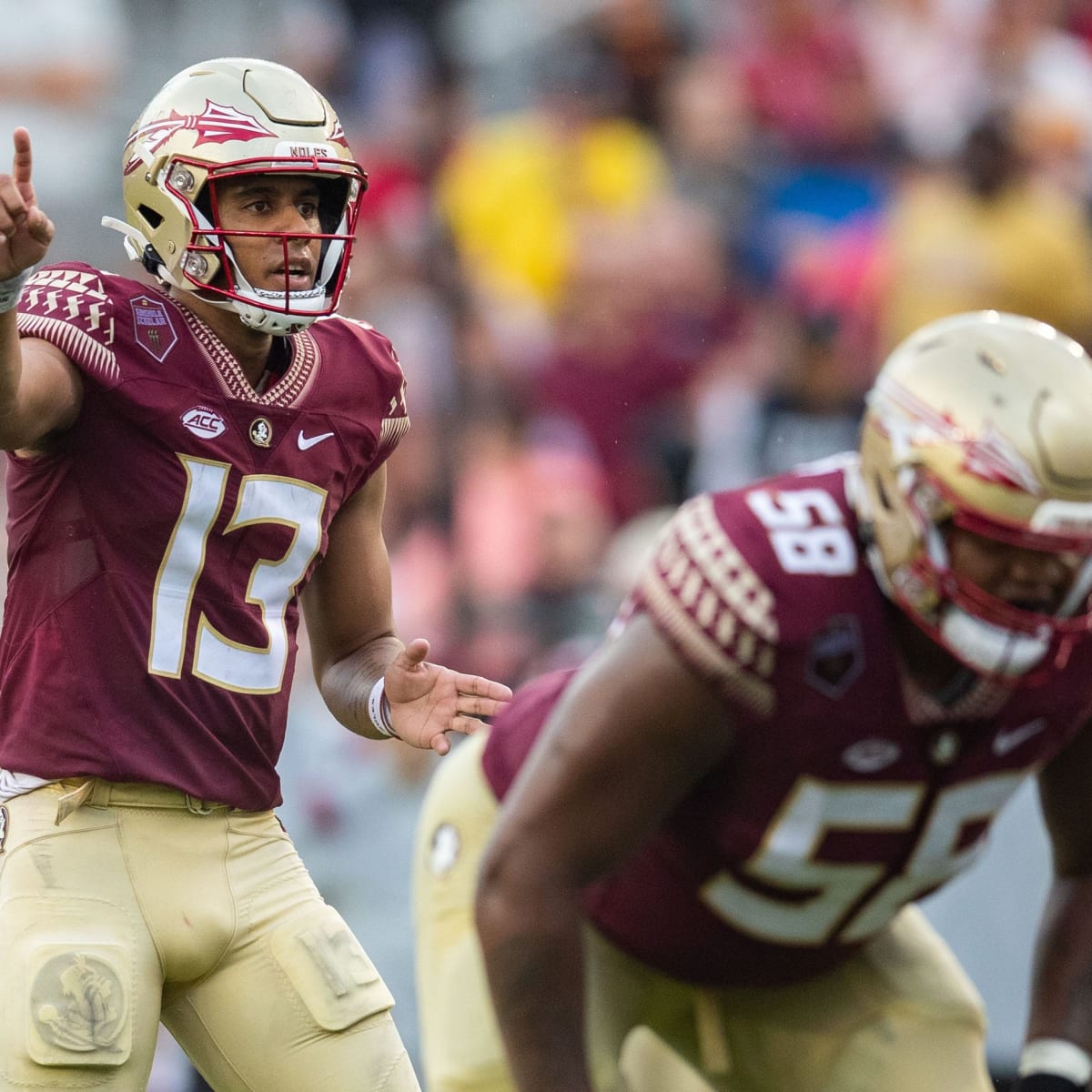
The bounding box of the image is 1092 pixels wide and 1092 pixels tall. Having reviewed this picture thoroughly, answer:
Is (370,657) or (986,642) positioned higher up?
(986,642)

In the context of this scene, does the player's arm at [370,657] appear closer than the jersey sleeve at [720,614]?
No

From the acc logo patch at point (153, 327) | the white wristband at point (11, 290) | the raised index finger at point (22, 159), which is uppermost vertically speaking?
the raised index finger at point (22, 159)

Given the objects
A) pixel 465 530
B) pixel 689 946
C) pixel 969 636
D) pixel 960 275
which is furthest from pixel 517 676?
pixel 969 636

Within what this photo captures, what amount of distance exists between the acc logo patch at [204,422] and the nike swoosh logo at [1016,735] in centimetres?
131

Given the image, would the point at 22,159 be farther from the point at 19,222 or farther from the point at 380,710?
the point at 380,710

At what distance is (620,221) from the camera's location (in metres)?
7.80

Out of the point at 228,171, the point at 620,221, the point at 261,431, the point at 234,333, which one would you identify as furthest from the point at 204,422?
the point at 620,221

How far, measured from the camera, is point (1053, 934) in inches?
116

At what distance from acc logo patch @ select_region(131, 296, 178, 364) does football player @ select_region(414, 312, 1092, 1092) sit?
96 cm

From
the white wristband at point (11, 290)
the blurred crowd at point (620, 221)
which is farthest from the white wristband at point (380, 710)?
the blurred crowd at point (620, 221)

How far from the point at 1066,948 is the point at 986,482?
824 mm

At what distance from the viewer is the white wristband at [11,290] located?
9.00ft

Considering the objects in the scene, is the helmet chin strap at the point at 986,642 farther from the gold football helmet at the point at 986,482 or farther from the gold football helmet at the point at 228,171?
the gold football helmet at the point at 228,171

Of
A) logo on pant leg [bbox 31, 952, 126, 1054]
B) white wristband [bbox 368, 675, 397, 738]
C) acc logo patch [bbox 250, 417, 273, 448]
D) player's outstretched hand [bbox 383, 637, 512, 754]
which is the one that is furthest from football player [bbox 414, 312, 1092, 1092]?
acc logo patch [bbox 250, 417, 273, 448]
